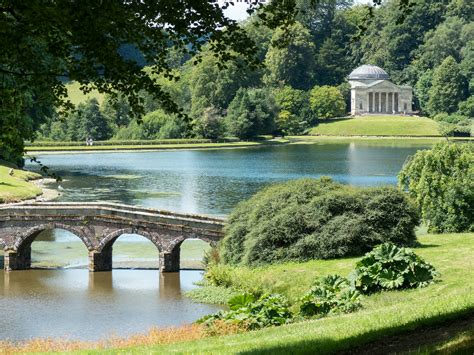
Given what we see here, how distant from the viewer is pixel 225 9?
14.0 metres

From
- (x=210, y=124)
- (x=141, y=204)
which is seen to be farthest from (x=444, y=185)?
(x=210, y=124)

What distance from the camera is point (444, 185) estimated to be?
41.9 m

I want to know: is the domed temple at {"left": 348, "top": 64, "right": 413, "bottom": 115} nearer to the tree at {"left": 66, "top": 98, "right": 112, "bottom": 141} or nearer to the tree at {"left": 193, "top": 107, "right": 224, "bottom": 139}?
the tree at {"left": 193, "top": 107, "right": 224, "bottom": 139}

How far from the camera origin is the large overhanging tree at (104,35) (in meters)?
12.6

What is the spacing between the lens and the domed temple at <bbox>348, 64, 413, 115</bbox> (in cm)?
18238

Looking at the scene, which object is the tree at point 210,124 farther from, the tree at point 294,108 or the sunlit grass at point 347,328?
the sunlit grass at point 347,328

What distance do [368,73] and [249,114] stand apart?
186ft

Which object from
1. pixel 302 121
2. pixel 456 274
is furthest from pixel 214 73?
pixel 456 274

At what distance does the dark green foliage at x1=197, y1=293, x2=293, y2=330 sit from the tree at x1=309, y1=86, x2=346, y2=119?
142m

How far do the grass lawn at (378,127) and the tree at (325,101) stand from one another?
1.70 meters

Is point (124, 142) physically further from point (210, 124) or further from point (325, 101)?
point (325, 101)

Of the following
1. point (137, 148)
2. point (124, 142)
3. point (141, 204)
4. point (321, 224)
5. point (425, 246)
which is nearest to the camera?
point (425, 246)

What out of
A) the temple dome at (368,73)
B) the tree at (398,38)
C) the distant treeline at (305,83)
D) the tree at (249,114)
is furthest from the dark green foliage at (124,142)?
the tree at (398,38)

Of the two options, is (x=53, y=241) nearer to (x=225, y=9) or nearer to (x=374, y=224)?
(x=374, y=224)
